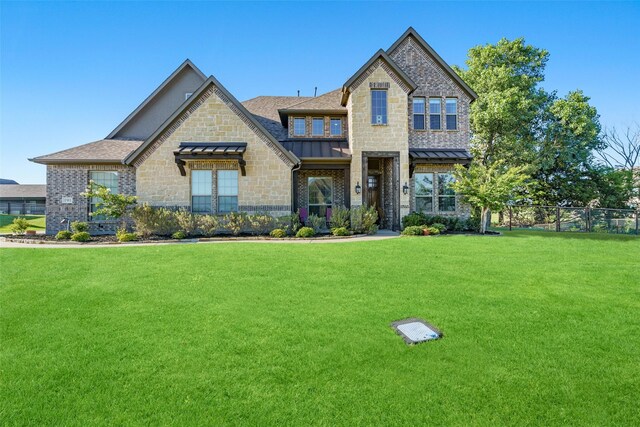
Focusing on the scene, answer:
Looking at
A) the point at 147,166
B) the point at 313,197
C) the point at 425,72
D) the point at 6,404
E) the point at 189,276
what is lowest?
the point at 6,404

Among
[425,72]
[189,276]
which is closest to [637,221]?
[425,72]

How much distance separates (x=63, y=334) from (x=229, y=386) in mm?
2970

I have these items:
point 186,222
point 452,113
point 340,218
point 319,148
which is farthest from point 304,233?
point 452,113

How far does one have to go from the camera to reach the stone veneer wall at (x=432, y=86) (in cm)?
1838

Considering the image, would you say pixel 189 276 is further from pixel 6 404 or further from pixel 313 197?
pixel 313 197

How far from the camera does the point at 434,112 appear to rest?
18531 millimetres

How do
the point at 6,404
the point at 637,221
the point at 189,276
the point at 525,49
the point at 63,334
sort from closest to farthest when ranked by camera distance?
1. the point at 6,404
2. the point at 63,334
3. the point at 189,276
4. the point at 637,221
5. the point at 525,49

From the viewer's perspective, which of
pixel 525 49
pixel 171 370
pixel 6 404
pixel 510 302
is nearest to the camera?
pixel 6 404

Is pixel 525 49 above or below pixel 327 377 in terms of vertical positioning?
above

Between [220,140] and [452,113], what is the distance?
13347mm

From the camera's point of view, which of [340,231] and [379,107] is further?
[379,107]

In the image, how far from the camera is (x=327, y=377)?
353cm

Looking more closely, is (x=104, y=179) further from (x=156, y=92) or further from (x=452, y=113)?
(x=452, y=113)

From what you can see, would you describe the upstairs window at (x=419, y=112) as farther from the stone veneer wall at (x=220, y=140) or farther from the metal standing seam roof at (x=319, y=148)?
the stone veneer wall at (x=220, y=140)
